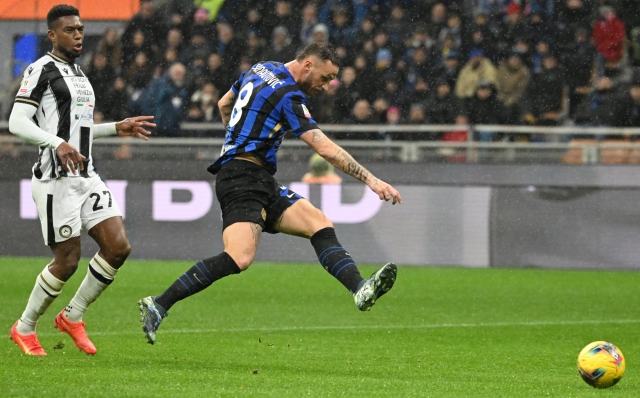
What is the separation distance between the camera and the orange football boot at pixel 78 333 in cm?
652

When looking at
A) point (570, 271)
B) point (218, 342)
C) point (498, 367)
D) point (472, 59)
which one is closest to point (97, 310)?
point (218, 342)

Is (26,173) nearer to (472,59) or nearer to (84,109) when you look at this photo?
(472,59)

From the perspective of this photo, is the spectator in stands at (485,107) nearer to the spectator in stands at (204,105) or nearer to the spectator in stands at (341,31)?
the spectator in stands at (341,31)

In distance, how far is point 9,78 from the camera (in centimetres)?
1645

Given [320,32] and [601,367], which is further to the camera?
[320,32]

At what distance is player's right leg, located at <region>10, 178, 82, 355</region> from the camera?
6.36 meters

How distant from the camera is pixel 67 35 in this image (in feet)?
20.9

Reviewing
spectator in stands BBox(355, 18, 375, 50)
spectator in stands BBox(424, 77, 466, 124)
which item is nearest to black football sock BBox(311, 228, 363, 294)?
spectator in stands BBox(424, 77, 466, 124)

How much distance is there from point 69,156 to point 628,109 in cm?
1042

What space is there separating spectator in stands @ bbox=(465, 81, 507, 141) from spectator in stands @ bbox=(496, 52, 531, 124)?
93 mm

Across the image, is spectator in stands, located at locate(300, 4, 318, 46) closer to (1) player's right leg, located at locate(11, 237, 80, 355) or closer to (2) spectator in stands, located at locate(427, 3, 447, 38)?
(2) spectator in stands, located at locate(427, 3, 447, 38)

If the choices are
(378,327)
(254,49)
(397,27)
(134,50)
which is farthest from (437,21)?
(378,327)

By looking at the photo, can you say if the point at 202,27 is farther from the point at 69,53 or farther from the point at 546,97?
the point at 69,53

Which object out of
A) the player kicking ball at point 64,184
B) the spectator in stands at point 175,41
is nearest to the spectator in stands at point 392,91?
the spectator in stands at point 175,41
